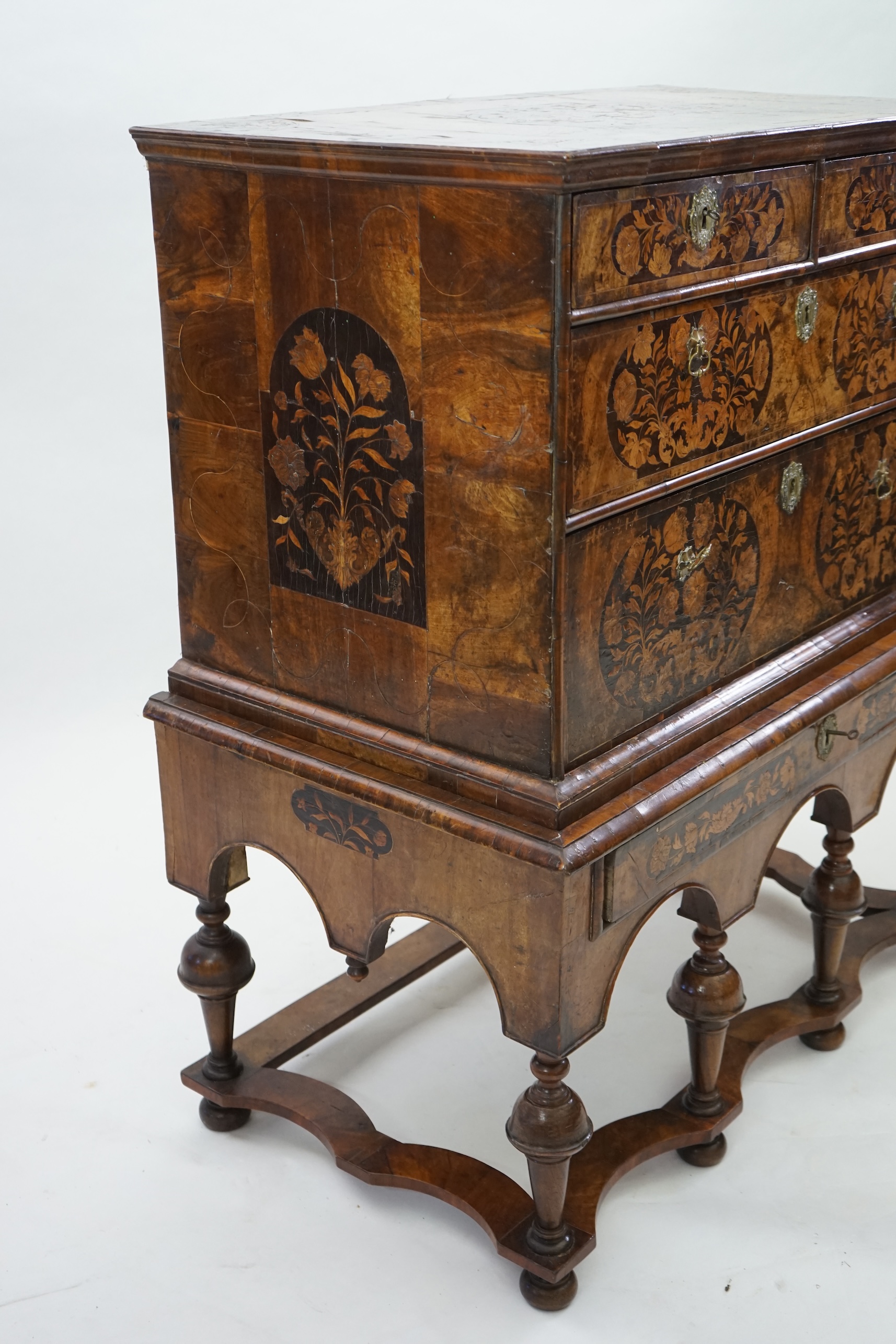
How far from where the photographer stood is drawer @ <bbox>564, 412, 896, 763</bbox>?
1.86 m

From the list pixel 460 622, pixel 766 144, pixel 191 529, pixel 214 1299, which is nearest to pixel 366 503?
pixel 460 622

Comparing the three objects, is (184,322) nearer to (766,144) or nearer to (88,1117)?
(766,144)

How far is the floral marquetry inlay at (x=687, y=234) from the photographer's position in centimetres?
171

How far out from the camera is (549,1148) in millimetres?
2037

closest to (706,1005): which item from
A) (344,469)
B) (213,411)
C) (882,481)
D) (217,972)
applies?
(217,972)

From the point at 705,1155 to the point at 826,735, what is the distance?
683 millimetres

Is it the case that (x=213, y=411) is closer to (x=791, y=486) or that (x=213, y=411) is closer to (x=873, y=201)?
(x=791, y=486)

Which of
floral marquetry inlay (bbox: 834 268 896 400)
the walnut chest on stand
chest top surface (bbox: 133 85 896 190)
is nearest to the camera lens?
chest top surface (bbox: 133 85 896 190)

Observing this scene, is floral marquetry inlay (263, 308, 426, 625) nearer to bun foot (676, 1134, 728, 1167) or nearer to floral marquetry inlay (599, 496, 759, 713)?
floral marquetry inlay (599, 496, 759, 713)

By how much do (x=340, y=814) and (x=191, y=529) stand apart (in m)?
0.45

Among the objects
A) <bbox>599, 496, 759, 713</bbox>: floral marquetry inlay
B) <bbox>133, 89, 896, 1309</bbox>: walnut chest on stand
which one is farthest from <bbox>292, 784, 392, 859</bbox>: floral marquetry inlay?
<bbox>599, 496, 759, 713</bbox>: floral marquetry inlay

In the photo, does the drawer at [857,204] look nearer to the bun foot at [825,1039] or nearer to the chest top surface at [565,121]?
the chest top surface at [565,121]

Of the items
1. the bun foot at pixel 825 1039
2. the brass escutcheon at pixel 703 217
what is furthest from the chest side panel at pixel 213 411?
the bun foot at pixel 825 1039

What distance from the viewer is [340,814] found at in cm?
211
